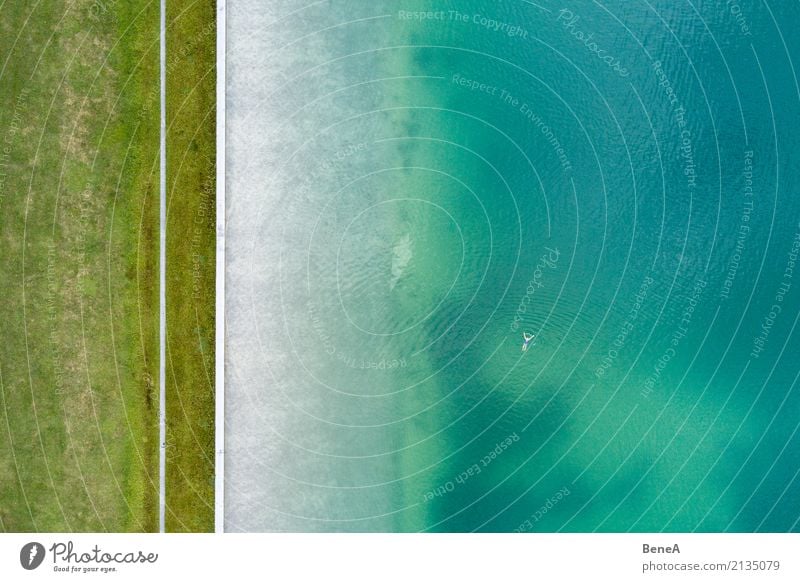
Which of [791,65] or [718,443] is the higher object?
[791,65]

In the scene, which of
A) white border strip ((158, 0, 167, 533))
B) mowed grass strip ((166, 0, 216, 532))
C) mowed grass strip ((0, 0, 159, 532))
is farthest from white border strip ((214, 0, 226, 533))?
mowed grass strip ((0, 0, 159, 532))

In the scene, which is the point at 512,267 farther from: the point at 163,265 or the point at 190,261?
the point at 163,265

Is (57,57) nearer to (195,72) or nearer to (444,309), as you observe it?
(195,72)

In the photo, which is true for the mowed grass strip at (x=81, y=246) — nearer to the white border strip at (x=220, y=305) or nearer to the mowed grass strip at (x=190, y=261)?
the mowed grass strip at (x=190, y=261)

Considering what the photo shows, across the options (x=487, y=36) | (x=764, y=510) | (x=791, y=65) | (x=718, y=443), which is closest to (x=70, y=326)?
(x=487, y=36)

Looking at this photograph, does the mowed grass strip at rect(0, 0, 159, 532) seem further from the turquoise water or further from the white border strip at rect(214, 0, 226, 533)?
the turquoise water

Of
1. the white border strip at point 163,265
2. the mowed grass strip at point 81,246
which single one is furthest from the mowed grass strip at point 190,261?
the mowed grass strip at point 81,246
